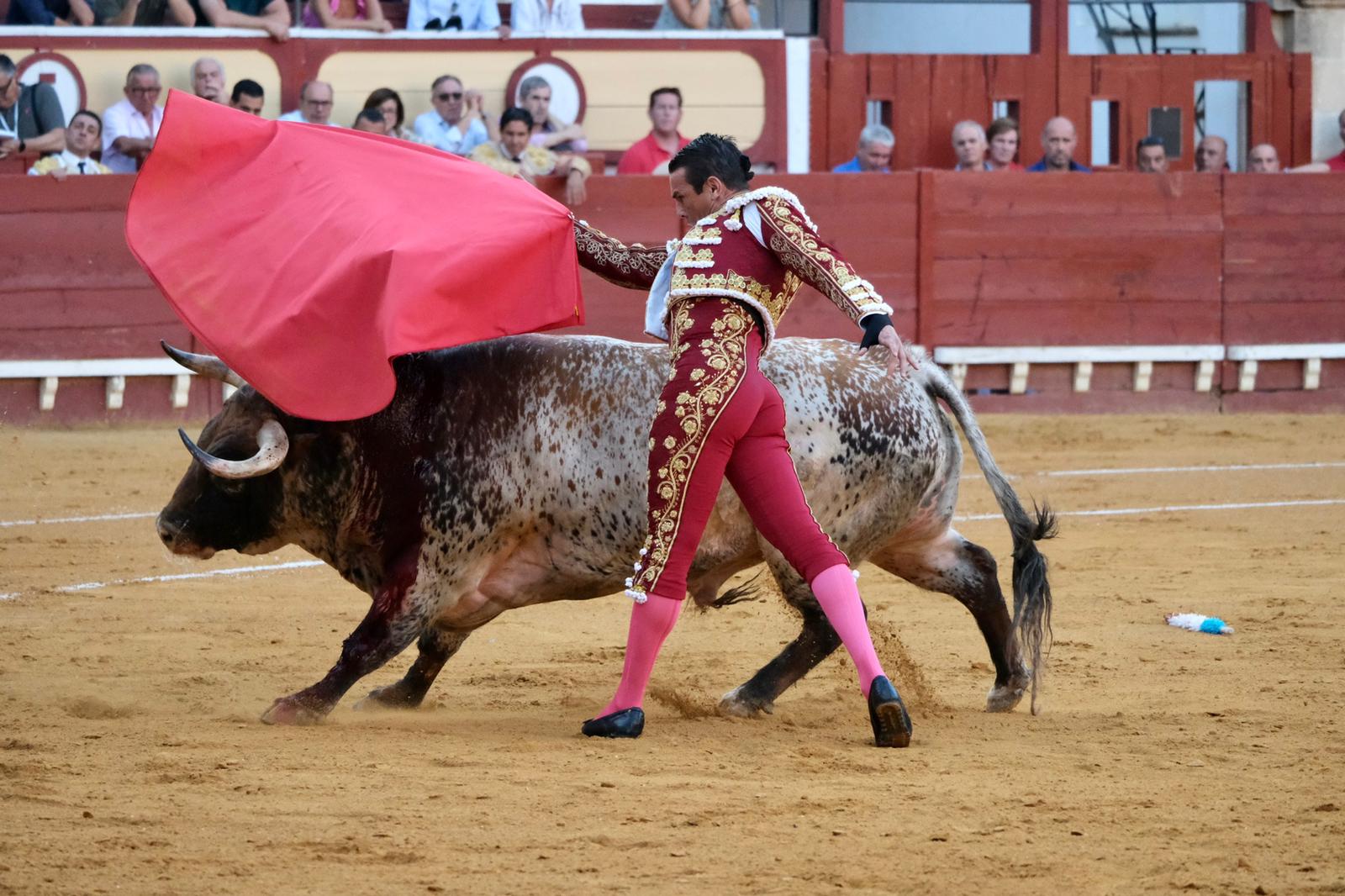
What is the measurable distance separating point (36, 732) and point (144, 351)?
521cm

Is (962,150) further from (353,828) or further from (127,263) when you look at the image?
(353,828)

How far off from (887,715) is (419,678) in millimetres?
1028

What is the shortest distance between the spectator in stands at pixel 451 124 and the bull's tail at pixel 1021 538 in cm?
472

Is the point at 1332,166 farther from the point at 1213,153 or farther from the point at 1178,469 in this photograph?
the point at 1178,469

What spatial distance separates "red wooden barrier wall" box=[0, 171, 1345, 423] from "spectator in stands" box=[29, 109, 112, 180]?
626 mm

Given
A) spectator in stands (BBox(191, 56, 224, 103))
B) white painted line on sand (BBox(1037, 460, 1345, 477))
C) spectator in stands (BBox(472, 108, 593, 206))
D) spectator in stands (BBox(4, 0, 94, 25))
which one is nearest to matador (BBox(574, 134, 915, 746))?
spectator in stands (BBox(472, 108, 593, 206))

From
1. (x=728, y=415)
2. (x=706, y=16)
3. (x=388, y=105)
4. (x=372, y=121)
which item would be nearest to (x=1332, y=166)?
(x=706, y=16)

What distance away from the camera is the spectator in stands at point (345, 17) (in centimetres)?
888

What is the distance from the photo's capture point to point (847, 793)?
9.17ft

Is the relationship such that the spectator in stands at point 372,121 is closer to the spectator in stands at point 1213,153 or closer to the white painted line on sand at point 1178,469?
the white painted line on sand at point 1178,469

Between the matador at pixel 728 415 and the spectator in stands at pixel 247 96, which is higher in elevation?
the spectator in stands at pixel 247 96

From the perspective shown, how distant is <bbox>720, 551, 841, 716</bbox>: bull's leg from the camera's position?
11.7ft

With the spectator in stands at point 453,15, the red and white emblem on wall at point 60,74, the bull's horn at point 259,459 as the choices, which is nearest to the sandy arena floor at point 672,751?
the bull's horn at point 259,459

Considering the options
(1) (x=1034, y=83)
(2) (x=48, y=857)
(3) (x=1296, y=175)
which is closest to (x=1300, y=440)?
(3) (x=1296, y=175)
